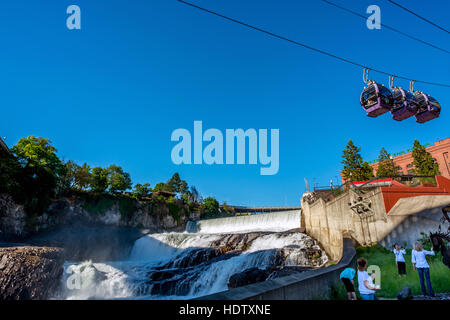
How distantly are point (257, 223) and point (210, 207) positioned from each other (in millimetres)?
33017

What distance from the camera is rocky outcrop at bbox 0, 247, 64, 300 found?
14.0m

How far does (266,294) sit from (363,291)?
2.23 meters

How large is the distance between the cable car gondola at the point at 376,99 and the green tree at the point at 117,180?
4997 cm

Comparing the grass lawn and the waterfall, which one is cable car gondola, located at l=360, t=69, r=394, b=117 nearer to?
the grass lawn

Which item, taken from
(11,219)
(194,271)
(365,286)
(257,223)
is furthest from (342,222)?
(11,219)

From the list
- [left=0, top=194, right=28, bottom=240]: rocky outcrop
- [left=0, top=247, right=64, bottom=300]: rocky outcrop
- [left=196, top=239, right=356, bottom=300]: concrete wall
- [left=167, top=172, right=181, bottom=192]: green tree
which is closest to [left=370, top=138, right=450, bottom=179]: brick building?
[left=196, top=239, right=356, bottom=300]: concrete wall

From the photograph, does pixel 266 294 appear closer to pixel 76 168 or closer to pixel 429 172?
pixel 429 172

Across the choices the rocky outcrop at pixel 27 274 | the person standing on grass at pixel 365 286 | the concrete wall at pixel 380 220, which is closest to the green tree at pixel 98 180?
the rocky outcrop at pixel 27 274

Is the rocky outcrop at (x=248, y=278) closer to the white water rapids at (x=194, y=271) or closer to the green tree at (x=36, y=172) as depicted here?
the white water rapids at (x=194, y=271)

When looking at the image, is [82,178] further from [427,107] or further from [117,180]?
[427,107]

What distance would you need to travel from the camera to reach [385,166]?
2210 inches

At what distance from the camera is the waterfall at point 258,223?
3351 centimetres

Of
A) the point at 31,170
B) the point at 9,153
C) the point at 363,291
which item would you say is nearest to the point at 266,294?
the point at 363,291

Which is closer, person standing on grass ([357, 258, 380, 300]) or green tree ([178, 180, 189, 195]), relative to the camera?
person standing on grass ([357, 258, 380, 300])
